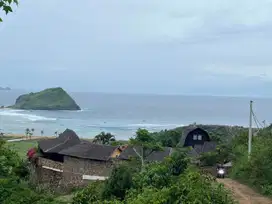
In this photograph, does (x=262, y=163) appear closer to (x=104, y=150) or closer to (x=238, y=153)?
(x=238, y=153)

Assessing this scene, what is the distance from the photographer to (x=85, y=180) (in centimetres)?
2345

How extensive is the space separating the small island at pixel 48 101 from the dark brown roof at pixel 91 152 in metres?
102

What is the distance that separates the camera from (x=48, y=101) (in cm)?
13188

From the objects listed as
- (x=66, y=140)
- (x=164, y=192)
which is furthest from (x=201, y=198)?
(x=66, y=140)

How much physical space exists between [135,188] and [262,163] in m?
5.32

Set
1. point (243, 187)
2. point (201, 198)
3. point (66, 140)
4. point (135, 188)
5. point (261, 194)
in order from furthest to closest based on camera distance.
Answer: point (66, 140) < point (243, 187) < point (261, 194) < point (135, 188) < point (201, 198)

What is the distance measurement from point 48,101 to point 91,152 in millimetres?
111053

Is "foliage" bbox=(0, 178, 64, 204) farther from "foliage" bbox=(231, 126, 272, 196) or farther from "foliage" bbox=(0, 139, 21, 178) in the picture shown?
"foliage" bbox=(231, 126, 272, 196)

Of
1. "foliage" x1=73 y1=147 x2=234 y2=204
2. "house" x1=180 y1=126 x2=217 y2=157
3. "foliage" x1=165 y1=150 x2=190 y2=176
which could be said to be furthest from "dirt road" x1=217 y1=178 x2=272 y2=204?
"house" x1=180 y1=126 x2=217 y2=157

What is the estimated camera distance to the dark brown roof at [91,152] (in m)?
23.5

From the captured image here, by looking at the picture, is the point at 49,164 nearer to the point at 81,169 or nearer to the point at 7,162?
the point at 81,169

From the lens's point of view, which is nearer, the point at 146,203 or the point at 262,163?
the point at 146,203

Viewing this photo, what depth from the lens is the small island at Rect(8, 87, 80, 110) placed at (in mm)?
126625

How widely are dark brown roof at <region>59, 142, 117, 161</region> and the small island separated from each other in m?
102
